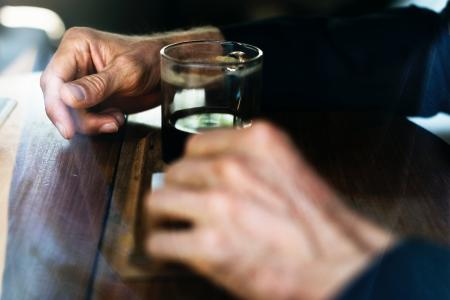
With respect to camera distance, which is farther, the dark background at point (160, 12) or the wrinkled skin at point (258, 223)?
the dark background at point (160, 12)

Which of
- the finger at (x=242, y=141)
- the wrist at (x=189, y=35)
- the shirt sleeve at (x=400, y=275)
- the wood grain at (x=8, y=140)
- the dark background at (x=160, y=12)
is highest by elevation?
the finger at (x=242, y=141)

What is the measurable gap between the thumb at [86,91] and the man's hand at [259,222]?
0.27 metres

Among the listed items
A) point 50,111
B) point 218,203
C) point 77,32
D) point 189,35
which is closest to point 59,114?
point 50,111

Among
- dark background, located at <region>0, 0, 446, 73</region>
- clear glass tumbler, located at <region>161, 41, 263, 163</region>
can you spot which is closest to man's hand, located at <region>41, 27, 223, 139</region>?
clear glass tumbler, located at <region>161, 41, 263, 163</region>

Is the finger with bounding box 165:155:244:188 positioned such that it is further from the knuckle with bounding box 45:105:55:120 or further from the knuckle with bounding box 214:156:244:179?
the knuckle with bounding box 45:105:55:120

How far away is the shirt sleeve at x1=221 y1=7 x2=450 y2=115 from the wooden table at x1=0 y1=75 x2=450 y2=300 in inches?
4.1

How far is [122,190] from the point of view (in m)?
0.49

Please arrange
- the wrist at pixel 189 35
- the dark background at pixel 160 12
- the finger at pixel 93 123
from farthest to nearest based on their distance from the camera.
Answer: the dark background at pixel 160 12 → the wrist at pixel 189 35 → the finger at pixel 93 123

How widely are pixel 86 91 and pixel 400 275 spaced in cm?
39

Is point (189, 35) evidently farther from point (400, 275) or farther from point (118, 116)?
point (400, 275)

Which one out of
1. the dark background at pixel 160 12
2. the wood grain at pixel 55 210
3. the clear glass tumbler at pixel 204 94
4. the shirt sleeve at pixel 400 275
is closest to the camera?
the shirt sleeve at pixel 400 275

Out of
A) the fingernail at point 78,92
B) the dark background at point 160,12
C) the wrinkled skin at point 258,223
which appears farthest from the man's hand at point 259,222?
the dark background at point 160,12

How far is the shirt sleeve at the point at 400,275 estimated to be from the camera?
29 cm

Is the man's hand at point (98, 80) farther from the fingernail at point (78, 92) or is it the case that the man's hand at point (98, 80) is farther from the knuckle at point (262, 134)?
the knuckle at point (262, 134)
